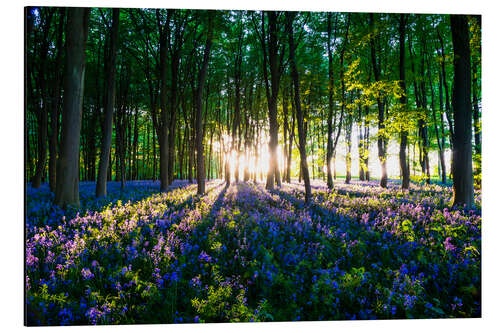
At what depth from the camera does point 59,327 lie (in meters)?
2.21

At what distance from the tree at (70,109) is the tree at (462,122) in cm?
996

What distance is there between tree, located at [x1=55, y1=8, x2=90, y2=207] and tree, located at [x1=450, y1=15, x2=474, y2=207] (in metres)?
9.96

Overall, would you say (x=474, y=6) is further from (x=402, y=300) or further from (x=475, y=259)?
(x=402, y=300)

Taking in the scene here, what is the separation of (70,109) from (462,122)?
1051 cm

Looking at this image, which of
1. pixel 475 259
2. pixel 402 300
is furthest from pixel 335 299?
pixel 475 259

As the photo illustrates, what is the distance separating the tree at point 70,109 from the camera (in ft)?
18.9

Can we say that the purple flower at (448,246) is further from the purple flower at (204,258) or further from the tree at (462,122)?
the purple flower at (204,258)

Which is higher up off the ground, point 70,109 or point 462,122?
point 70,109

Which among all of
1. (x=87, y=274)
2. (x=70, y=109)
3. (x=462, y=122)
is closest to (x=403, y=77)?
(x=462, y=122)

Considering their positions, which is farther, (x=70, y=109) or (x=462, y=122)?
(x=70, y=109)

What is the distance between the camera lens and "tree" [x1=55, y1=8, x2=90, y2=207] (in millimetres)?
5758

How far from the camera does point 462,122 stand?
5.64 metres

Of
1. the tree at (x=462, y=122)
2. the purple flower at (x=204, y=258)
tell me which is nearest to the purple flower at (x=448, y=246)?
the tree at (x=462, y=122)

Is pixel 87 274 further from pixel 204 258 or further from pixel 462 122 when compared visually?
pixel 462 122
